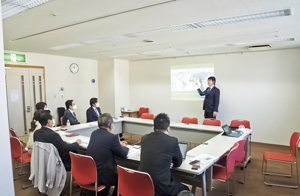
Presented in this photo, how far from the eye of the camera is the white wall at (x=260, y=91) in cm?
574

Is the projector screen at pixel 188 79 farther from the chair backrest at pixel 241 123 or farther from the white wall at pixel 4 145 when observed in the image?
the white wall at pixel 4 145

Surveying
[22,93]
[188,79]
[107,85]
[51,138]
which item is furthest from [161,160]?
[107,85]

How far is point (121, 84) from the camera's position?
830 cm

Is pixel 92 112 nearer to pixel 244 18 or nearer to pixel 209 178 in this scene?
pixel 209 178

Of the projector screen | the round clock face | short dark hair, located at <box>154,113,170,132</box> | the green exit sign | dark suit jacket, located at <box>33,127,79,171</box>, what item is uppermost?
the green exit sign

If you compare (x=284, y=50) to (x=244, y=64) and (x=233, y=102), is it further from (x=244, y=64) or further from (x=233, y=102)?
(x=233, y=102)

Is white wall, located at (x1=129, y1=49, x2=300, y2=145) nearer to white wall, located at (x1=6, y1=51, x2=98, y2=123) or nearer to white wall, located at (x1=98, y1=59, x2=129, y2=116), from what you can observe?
white wall, located at (x1=98, y1=59, x2=129, y2=116)

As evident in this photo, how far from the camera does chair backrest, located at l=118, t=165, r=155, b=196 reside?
2012 millimetres

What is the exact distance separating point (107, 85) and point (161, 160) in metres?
6.32

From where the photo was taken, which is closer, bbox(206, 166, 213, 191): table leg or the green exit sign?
bbox(206, 166, 213, 191): table leg

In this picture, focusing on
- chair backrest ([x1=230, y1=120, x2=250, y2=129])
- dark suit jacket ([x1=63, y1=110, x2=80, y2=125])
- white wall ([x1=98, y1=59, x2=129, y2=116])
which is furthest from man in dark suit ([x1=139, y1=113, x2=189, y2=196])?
white wall ([x1=98, y1=59, x2=129, y2=116])

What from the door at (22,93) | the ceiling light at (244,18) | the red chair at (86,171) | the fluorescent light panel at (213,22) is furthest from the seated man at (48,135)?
the door at (22,93)

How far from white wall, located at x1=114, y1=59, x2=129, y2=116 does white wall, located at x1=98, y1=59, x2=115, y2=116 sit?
0.49 ft

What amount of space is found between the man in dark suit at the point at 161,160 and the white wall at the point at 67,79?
5566mm
